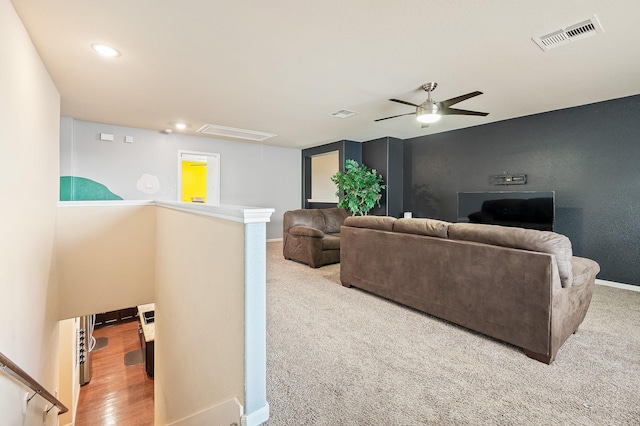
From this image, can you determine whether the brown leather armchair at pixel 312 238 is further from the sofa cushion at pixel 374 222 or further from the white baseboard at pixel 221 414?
the white baseboard at pixel 221 414

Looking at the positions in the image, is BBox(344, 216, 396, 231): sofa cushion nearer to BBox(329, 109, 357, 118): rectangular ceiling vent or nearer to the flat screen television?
BBox(329, 109, 357, 118): rectangular ceiling vent

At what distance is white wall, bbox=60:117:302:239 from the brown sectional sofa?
173 inches

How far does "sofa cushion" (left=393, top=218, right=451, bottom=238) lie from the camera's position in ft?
8.30

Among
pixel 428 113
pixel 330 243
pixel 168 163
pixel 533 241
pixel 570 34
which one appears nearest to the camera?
pixel 533 241

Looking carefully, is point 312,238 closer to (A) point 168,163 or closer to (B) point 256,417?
(B) point 256,417

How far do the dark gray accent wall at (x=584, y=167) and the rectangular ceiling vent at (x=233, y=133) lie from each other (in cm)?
386

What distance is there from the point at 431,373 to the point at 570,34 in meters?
2.74

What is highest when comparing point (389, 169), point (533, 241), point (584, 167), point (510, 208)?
point (389, 169)

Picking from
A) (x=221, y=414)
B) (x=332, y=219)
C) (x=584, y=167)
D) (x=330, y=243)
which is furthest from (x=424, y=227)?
(x=332, y=219)

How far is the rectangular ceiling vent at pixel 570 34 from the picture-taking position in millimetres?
2158

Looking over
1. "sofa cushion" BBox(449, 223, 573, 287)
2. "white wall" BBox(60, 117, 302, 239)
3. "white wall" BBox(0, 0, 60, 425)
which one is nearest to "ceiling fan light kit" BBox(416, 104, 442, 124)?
"sofa cushion" BBox(449, 223, 573, 287)

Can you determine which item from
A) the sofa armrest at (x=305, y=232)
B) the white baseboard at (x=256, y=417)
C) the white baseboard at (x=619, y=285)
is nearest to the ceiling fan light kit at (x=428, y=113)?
the sofa armrest at (x=305, y=232)

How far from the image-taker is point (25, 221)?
6.79ft

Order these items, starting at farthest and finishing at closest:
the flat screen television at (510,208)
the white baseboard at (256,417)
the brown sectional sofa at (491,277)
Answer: the flat screen television at (510,208)
the brown sectional sofa at (491,277)
the white baseboard at (256,417)
